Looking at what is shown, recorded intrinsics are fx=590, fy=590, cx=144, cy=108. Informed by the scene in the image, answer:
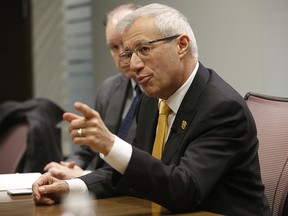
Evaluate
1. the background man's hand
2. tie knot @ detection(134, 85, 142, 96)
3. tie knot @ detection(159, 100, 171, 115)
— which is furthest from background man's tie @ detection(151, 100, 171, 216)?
tie knot @ detection(134, 85, 142, 96)

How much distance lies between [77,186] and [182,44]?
67cm

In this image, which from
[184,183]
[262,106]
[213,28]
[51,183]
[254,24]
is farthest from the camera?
[213,28]

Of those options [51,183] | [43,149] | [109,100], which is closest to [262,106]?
[51,183]

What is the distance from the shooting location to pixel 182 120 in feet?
6.95

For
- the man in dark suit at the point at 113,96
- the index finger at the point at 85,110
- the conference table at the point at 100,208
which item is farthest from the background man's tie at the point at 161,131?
the man in dark suit at the point at 113,96

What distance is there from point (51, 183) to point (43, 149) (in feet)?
6.49

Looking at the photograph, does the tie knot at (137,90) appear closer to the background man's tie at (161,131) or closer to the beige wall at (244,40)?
the beige wall at (244,40)

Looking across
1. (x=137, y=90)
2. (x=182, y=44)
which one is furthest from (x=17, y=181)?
(x=137, y=90)

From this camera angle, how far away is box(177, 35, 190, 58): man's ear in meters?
2.25

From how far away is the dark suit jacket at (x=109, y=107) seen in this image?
11.2 ft

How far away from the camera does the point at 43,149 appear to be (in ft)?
13.5

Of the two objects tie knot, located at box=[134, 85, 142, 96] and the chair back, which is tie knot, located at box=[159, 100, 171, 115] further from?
tie knot, located at box=[134, 85, 142, 96]

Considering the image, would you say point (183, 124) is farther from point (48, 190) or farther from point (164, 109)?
point (48, 190)

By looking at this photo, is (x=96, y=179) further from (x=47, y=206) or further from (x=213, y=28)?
(x=213, y=28)
